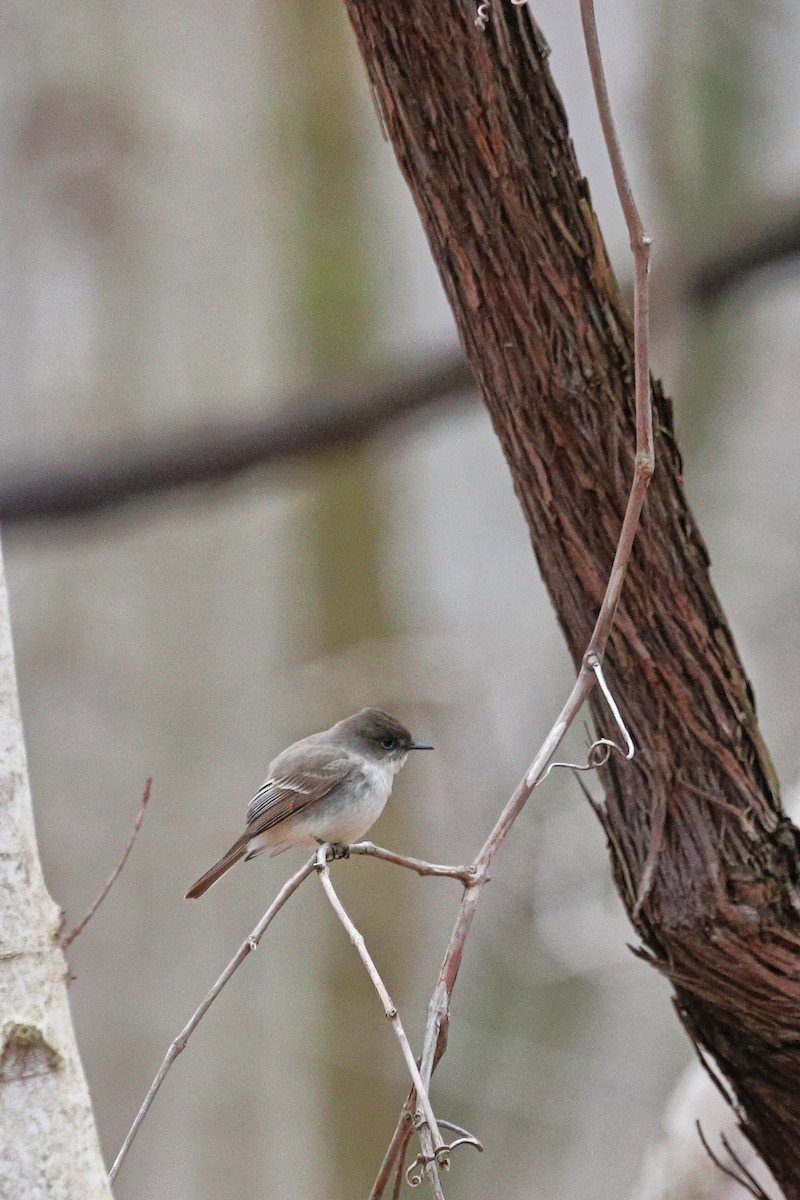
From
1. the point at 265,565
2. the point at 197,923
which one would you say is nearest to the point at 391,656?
the point at 265,565

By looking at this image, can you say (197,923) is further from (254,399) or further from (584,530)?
(584,530)

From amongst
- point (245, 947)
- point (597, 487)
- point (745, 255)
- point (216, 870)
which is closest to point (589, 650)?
point (597, 487)

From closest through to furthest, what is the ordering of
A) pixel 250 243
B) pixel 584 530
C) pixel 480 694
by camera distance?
1. pixel 584 530
2. pixel 480 694
3. pixel 250 243

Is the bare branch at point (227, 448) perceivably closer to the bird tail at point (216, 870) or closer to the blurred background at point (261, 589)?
the blurred background at point (261, 589)

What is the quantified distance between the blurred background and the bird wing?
2.48 metres

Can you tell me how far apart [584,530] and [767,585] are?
5.65 m

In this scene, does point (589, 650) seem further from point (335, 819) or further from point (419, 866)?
point (335, 819)

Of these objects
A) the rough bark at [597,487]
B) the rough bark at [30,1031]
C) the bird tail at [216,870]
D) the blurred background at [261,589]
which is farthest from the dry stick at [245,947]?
the blurred background at [261,589]

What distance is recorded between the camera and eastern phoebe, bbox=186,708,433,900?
2.54 metres

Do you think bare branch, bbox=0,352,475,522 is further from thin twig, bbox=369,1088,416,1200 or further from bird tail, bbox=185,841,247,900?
thin twig, bbox=369,1088,416,1200

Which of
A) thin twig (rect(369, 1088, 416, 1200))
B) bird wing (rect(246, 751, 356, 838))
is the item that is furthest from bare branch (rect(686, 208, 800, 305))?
thin twig (rect(369, 1088, 416, 1200))

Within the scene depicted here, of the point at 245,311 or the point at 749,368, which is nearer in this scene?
the point at 245,311

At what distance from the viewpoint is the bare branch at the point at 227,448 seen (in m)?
4.07

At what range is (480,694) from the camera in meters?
4.92
